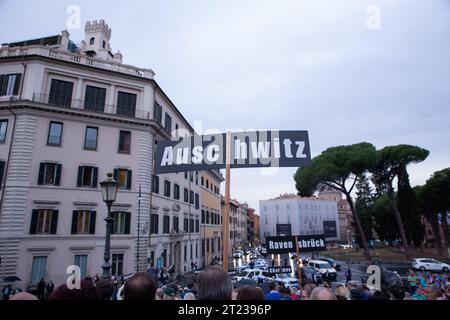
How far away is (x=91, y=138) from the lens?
74.6ft

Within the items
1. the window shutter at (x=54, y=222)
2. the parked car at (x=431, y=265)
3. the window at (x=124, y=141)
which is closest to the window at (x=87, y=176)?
the window shutter at (x=54, y=222)

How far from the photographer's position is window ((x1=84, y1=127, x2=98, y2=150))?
2250 centimetres

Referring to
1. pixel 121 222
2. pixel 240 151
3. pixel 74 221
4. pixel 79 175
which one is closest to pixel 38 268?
pixel 74 221

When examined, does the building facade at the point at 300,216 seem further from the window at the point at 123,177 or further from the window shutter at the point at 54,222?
the window shutter at the point at 54,222

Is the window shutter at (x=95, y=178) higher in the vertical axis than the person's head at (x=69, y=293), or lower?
higher

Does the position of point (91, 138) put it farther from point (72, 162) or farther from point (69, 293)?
point (69, 293)

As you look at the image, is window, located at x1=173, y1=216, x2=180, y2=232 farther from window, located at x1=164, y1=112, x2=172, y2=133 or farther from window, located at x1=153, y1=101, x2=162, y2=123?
window, located at x1=153, y1=101, x2=162, y2=123

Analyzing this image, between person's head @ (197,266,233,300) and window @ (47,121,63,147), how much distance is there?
22358 mm

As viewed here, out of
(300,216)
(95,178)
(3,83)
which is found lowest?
(300,216)

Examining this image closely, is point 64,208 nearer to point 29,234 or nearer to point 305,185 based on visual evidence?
point 29,234

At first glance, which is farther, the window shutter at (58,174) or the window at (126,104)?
the window at (126,104)

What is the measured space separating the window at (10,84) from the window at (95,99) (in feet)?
15.7

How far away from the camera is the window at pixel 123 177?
22875mm

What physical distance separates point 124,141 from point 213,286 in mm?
22783
